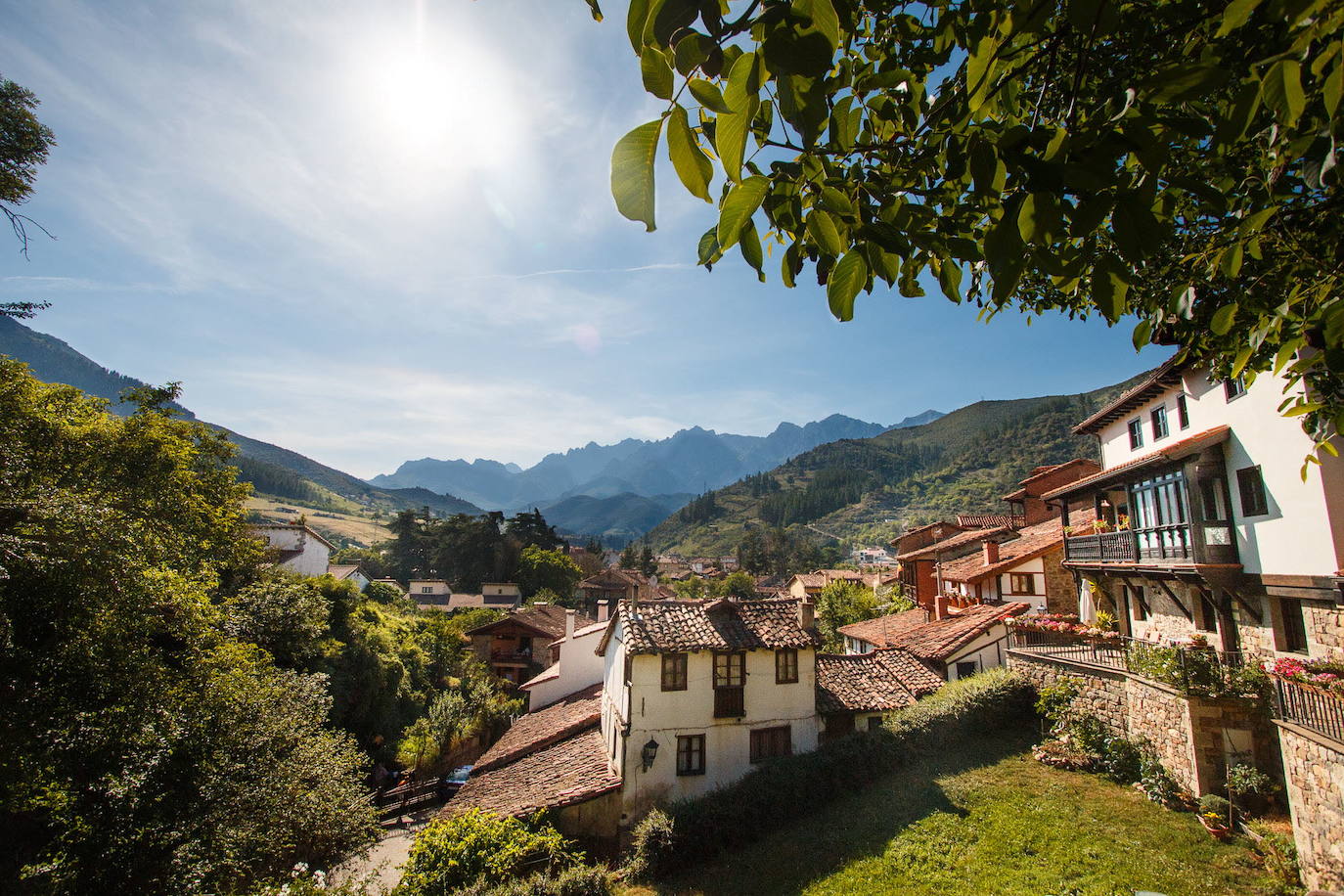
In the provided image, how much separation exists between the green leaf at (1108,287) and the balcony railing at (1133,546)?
16765mm

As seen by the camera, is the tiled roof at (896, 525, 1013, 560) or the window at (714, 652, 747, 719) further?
the tiled roof at (896, 525, 1013, 560)

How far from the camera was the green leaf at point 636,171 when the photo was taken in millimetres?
1343

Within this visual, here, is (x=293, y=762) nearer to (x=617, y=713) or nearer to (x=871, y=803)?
(x=617, y=713)

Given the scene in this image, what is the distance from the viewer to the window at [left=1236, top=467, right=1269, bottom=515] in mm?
12328

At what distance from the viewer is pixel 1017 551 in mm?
25594

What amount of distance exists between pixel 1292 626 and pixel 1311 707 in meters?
3.42

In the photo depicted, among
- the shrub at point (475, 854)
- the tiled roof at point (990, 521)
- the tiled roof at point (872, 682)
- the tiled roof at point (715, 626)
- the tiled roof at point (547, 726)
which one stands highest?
the tiled roof at point (990, 521)

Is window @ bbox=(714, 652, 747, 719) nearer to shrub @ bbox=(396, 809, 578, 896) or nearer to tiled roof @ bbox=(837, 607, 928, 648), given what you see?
shrub @ bbox=(396, 809, 578, 896)

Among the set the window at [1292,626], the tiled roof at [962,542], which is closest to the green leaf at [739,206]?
the window at [1292,626]

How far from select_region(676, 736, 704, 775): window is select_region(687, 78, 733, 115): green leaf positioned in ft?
60.0

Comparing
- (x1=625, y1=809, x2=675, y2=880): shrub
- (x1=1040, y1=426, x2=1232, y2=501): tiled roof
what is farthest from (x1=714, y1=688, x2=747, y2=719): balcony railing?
(x1=1040, y1=426, x2=1232, y2=501): tiled roof

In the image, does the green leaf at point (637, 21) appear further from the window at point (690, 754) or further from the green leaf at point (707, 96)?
the window at point (690, 754)

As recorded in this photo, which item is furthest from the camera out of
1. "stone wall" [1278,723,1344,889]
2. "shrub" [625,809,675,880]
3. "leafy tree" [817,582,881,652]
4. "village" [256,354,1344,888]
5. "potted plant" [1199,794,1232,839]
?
"leafy tree" [817,582,881,652]

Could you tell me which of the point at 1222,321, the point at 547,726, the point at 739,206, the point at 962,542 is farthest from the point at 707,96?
the point at 962,542
